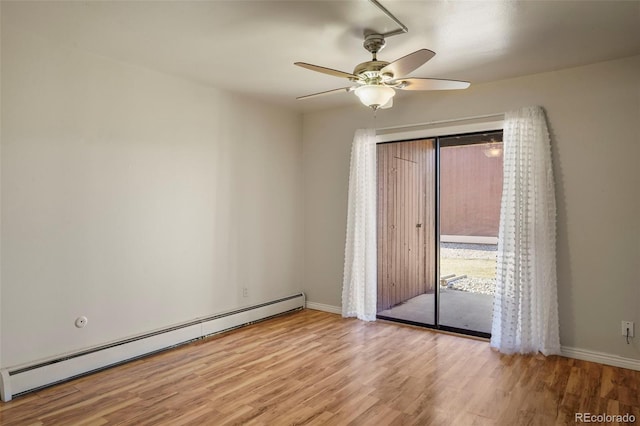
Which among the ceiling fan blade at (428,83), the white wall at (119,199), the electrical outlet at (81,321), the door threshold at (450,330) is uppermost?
the ceiling fan blade at (428,83)

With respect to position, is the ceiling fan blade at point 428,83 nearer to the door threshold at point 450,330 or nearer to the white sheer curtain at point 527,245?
the white sheer curtain at point 527,245

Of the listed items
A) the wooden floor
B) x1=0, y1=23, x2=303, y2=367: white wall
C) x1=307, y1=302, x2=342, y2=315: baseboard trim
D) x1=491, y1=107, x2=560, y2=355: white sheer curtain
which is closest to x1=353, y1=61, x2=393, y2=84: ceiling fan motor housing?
x1=491, y1=107, x2=560, y2=355: white sheer curtain

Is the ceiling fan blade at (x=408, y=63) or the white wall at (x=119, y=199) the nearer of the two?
the ceiling fan blade at (x=408, y=63)

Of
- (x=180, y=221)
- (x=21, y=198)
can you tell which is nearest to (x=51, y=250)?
(x=21, y=198)

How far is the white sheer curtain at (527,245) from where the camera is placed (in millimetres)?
3320

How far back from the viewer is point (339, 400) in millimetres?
2561

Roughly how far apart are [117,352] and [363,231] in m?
2.66

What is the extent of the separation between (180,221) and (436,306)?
2.79 meters

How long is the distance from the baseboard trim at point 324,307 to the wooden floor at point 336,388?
39.5 inches

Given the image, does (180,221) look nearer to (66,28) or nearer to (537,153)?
(66,28)

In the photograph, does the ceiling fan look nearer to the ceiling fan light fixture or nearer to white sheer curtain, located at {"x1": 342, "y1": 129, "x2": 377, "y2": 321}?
the ceiling fan light fixture

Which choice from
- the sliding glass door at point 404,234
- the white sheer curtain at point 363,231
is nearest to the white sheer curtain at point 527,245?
the sliding glass door at point 404,234

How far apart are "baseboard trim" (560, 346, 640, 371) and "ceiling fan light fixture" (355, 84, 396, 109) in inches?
106

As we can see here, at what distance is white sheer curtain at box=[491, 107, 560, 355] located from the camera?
10.9 feet
